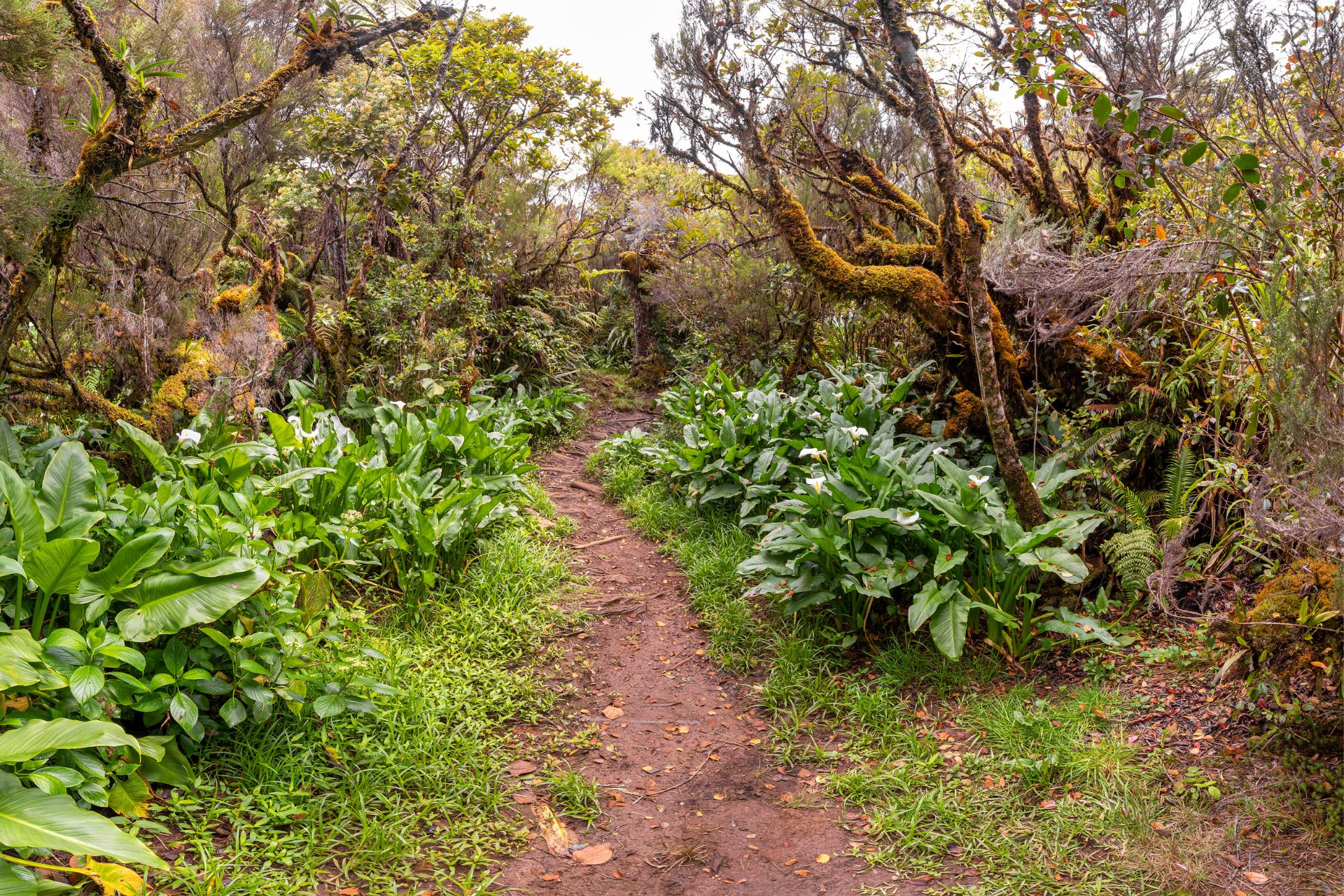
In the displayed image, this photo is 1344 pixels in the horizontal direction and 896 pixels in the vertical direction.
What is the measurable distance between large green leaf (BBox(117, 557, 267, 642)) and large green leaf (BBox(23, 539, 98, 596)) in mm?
171

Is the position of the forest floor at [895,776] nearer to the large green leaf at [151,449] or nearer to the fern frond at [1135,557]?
the fern frond at [1135,557]

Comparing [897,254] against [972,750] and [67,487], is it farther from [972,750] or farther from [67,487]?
[67,487]

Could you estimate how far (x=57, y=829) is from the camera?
78.1 inches

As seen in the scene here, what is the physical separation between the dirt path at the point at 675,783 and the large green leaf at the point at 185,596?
4.28 ft

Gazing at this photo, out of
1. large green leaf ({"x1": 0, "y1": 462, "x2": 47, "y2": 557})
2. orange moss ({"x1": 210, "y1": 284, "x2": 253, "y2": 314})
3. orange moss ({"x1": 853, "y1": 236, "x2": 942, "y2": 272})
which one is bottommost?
large green leaf ({"x1": 0, "y1": 462, "x2": 47, "y2": 557})

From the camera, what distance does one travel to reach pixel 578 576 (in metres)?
5.00

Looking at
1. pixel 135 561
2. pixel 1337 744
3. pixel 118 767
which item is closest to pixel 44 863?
pixel 118 767

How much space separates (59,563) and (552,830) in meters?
1.88

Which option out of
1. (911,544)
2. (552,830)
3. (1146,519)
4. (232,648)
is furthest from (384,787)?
(1146,519)

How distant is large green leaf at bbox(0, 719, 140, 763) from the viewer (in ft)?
6.88

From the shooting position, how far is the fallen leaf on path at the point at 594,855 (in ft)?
9.39

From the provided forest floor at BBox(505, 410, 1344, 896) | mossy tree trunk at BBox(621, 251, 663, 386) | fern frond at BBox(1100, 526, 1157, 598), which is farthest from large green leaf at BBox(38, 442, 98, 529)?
mossy tree trunk at BBox(621, 251, 663, 386)

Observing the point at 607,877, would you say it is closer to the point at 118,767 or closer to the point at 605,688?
the point at 605,688

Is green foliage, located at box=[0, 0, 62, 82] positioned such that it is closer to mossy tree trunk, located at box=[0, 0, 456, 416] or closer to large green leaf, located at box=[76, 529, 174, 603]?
mossy tree trunk, located at box=[0, 0, 456, 416]
